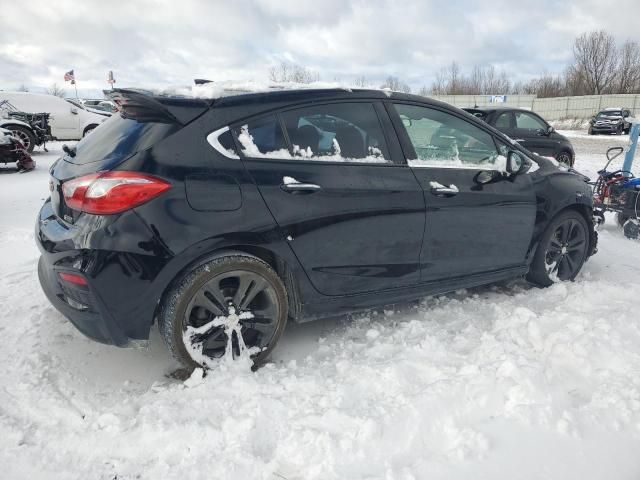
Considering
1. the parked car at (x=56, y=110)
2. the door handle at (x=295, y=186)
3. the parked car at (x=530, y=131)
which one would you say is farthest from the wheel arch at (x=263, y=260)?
the parked car at (x=56, y=110)

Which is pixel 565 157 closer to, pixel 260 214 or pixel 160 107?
pixel 260 214

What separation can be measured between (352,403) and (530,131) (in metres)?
10.9

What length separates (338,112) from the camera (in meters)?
3.02

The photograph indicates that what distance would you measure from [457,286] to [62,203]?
2680 mm

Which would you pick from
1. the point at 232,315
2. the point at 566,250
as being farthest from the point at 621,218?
the point at 232,315

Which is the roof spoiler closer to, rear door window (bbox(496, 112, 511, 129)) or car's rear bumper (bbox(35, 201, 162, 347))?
car's rear bumper (bbox(35, 201, 162, 347))

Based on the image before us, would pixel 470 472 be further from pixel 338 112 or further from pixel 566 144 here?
pixel 566 144

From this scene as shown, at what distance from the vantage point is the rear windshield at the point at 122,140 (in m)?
2.48

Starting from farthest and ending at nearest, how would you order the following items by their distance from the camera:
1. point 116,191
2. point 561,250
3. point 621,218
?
1. point 621,218
2. point 561,250
3. point 116,191

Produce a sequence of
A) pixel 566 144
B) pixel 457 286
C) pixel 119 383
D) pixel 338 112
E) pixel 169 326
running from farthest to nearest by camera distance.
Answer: pixel 566 144 < pixel 457 286 < pixel 338 112 < pixel 119 383 < pixel 169 326

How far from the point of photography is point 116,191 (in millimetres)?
2348

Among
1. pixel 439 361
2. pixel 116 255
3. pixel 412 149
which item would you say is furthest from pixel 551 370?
pixel 116 255

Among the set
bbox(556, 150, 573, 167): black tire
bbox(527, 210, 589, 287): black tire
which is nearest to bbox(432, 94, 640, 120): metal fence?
bbox(556, 150, 573, 167): black tire

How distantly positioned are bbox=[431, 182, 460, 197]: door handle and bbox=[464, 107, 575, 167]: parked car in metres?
8.57
